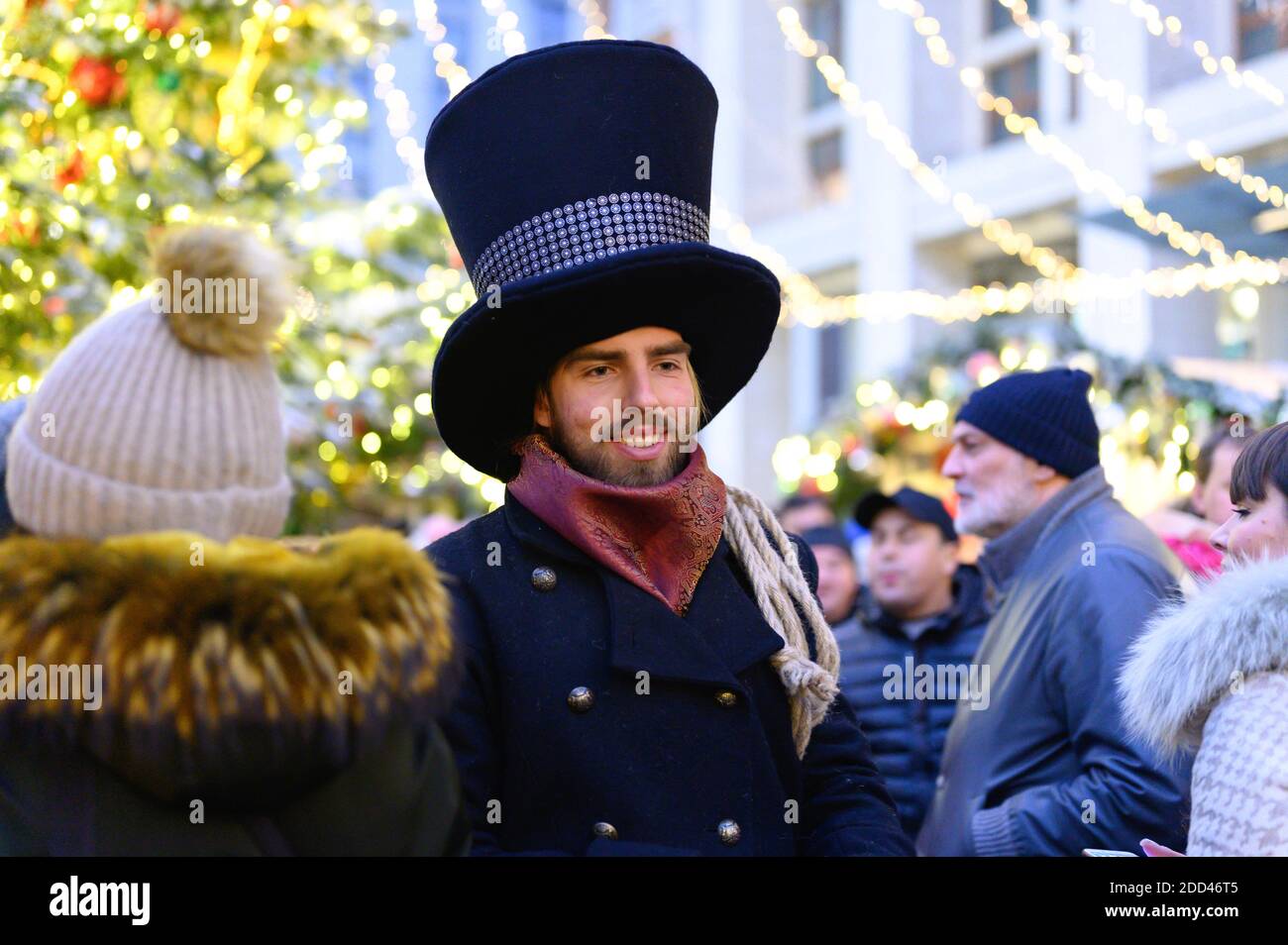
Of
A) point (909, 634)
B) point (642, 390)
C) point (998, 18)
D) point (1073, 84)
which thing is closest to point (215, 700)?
point (642, 390)

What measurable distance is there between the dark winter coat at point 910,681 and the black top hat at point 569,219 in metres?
2.13

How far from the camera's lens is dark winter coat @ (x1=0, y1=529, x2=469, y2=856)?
64.7 inches

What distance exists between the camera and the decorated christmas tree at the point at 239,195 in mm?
5191

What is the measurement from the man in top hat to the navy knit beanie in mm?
1483

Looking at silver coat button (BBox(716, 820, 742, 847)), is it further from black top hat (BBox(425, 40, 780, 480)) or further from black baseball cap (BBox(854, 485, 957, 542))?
black baseball cap (BBox(854, 485, 957, 542))

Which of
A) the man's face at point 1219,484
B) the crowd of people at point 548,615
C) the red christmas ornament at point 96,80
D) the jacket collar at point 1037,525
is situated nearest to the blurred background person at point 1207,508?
the man's face at point 1219,484

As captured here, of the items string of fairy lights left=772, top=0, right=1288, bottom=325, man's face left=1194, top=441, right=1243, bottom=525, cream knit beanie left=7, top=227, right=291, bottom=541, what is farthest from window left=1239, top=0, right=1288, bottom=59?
cream knit beanie left=7, top=227, right=291, bottom=541

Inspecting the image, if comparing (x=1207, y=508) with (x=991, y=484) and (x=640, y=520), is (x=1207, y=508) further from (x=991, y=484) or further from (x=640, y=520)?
(x=640, y=520)

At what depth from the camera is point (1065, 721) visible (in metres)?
3.26

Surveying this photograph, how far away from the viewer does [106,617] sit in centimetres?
166

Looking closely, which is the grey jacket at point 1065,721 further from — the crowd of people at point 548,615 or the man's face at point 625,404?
the man's face at point 625,404

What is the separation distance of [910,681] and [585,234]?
2689mm

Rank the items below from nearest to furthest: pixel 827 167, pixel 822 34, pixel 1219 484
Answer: pixel 1219 484, pixel 822 34, pixel 827 167

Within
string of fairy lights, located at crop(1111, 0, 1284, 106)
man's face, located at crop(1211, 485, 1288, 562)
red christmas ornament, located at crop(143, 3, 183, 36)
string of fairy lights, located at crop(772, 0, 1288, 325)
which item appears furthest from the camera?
string of fairy lights, located at crop(772, 0, 1288, 325)
